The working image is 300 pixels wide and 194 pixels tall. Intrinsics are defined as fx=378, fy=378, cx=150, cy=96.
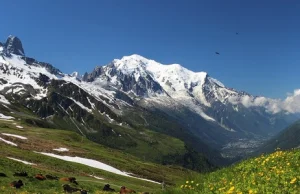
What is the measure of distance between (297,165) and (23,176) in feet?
90.3

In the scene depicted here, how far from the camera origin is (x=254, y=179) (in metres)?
15.8

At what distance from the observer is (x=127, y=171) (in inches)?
3612

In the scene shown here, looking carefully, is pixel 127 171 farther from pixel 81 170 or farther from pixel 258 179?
pixel 258 179

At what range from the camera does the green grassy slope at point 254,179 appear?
13.7m

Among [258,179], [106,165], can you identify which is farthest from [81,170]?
[258,179]

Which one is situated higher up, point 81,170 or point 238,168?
point 238,168

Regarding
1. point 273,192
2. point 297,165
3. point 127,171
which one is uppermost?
point 297,165

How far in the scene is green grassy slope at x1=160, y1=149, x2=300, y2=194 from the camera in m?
13.7

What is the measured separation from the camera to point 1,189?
27953 millimetres

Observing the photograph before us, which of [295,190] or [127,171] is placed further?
[127,171]

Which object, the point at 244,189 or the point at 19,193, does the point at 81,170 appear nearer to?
the point at 19,193

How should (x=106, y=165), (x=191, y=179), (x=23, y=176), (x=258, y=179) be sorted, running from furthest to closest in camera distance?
(x=106, y=165), (x=23, y=176), (x=191, y=179), (x=258, y=179)

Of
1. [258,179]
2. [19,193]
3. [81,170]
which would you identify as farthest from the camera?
[81,170]

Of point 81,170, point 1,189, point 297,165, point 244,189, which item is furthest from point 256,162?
point 81,170
